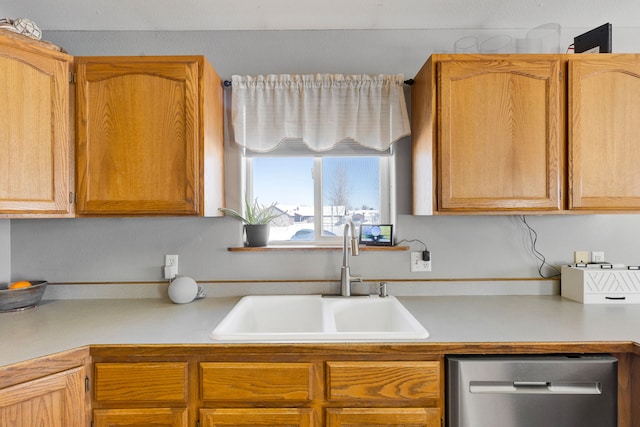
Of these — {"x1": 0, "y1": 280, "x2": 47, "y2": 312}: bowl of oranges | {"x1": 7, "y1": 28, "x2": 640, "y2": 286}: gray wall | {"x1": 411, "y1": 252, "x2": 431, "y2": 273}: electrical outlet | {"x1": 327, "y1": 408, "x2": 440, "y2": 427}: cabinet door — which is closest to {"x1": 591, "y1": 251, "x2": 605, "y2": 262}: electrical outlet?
{"x1": 7, "y1": 28, "x2": 640, "y2": 286}: gray wall

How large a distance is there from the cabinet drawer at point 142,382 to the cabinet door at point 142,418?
0.04 metres

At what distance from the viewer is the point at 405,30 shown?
2.03m

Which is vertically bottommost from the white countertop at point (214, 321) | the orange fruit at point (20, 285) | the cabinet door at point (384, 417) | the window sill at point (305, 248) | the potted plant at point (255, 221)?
the cabinet door at point (384, 417)

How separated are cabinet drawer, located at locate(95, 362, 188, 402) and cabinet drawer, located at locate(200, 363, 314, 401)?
3.7 inches

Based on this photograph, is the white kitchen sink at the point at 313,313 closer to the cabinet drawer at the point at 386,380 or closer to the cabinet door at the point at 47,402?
the cabinet drawer at the point at 386,380

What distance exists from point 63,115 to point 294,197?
1.18 m

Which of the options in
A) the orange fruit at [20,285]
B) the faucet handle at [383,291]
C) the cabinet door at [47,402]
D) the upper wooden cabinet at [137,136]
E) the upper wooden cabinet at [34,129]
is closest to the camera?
the cabinet door at [47,402]

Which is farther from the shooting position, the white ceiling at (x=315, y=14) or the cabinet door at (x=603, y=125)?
the white ceiling at (x=315, y=14)

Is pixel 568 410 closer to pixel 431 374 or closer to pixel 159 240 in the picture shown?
pixel 431 374

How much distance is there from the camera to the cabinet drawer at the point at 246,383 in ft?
4.20

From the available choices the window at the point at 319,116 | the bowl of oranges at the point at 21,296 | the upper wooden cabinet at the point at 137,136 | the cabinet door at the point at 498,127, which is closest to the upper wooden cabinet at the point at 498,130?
the cabinet door at the point at 498,127

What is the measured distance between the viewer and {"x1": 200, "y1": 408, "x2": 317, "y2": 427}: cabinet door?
128 centimetres

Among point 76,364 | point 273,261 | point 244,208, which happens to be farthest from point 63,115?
point 273,261

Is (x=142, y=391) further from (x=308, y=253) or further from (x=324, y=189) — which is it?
(x=324, y=189)
